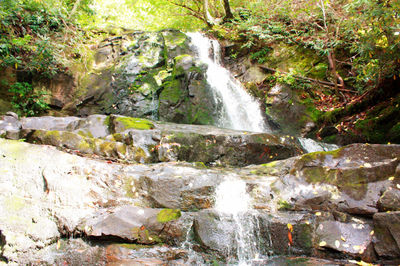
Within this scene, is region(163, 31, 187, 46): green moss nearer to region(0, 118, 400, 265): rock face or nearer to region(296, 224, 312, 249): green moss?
region(0, 118, 400, 265): rock face

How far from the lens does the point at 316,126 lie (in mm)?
8375

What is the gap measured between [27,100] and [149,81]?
13.6 feet

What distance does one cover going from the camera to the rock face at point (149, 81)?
8.58 metres

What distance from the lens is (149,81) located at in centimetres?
1000

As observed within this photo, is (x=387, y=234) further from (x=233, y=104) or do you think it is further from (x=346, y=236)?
(x=233, y=104)

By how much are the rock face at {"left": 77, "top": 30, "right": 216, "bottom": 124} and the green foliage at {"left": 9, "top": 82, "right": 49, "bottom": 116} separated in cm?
120

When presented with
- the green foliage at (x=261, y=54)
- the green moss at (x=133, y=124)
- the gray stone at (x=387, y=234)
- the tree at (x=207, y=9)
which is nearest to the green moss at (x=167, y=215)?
the gray stone at (x=387, y=234)

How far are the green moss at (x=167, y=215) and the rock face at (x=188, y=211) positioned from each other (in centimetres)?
1

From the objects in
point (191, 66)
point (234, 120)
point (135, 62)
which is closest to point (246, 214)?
point (234, 120)

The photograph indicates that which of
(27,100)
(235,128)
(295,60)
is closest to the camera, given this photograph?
(235,128)

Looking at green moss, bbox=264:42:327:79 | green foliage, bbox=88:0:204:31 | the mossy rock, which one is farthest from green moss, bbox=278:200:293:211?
green foliage, bbox=88:0:204:31

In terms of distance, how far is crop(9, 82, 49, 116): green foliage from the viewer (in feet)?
27.9

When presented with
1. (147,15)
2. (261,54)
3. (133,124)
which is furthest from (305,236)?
(147,15)

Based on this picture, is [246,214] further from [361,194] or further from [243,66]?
[243,66]
